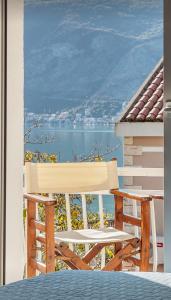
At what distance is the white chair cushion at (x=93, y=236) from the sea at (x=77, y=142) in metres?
3.32

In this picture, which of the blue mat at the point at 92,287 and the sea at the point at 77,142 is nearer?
the blue mat at the point at 92,287

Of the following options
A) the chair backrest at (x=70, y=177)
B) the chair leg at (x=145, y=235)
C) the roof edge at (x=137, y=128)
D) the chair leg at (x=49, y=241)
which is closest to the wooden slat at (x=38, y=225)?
the chair leg at (x=49, y=241)

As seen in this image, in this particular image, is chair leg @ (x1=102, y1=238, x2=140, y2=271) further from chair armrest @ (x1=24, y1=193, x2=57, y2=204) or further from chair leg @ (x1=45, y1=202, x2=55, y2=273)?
chair armrest @ (x1=24, y1=193, x2=57, y2=204)

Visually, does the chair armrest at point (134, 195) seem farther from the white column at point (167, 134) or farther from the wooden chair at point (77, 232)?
the white column at point (167, 134)

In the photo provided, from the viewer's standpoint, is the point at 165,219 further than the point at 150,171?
No

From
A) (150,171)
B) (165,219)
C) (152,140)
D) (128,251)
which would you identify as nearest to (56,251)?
(128,251)

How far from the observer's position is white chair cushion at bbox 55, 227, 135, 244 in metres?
3.53

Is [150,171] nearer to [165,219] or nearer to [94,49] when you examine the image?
[165,219]

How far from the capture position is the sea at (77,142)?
25.1ft

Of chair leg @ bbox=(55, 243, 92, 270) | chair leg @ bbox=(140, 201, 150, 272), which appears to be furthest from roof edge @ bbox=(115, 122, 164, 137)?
chair leg @ bbox=(55, 243, 92, 270)

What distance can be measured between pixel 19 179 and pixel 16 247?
374mm

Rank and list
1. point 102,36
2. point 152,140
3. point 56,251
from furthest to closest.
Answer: point 102,36 < point 152,140 < point 56,251

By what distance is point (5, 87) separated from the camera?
3.21m

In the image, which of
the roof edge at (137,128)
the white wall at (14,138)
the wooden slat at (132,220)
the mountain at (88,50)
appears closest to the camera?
the white wall at (14,138)
